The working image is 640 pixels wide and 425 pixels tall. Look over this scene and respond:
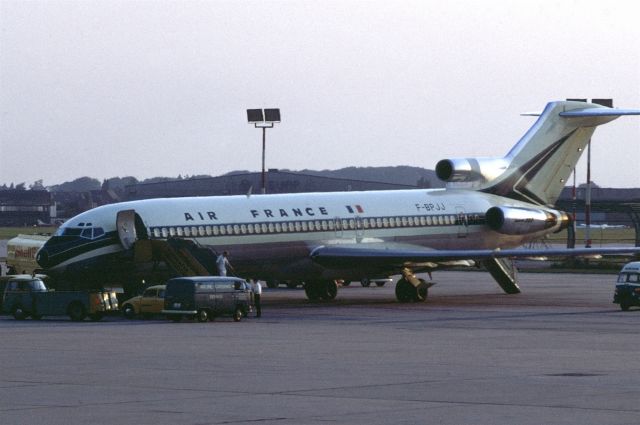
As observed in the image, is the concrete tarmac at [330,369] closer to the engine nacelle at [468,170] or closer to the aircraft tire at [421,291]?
the aircraft tire at [421,291]

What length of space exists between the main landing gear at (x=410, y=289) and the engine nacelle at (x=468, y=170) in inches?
230

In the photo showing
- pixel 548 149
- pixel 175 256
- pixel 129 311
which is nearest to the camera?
pixel 129 311

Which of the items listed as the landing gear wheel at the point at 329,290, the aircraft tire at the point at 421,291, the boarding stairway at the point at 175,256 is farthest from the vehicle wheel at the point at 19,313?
the aircraft tire at the point at 421,291

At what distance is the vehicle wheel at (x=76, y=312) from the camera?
41.1 metres

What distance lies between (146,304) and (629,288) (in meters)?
15.3

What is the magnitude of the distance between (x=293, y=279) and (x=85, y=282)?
26.6ft

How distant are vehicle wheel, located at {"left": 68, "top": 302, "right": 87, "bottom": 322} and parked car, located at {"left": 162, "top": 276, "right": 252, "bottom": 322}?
2531 millimetres

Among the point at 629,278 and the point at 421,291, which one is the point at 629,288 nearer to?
the point at 629,278

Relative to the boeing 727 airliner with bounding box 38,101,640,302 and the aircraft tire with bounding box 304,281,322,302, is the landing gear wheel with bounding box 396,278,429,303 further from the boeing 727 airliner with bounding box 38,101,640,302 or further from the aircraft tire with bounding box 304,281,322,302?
the aircraft tire with bounding box 304,281,322,302

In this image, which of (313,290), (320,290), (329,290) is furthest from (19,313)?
(329,290)

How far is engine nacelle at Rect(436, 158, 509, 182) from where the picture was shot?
183 feet

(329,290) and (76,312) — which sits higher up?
(329,290)

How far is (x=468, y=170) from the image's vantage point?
5566 cm

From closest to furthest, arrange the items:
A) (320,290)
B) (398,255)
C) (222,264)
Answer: (222,264) < (398,255) < (320,290)
